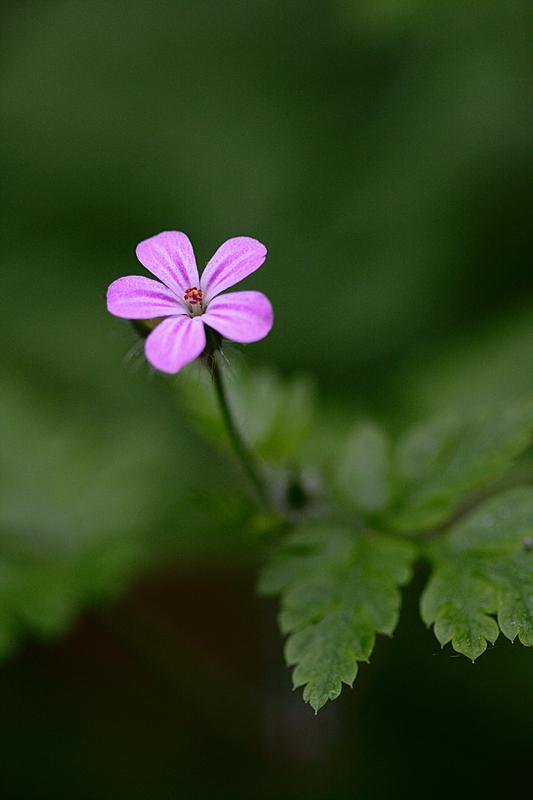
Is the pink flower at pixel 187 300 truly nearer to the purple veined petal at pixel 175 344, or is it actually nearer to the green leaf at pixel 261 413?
the purple veined petal at pixel 175 344

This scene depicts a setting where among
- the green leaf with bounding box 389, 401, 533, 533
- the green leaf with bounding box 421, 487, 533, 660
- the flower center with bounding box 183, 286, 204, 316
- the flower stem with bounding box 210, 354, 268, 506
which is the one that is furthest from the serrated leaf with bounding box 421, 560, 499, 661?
the flower center with bounding box 183, 286, 204, 316

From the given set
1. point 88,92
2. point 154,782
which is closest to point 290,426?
point 154,782

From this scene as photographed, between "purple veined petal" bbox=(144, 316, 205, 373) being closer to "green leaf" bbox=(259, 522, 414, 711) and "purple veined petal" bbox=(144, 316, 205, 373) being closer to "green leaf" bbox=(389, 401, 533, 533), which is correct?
"green leaf" bbox=(259, 522, 414, 711)

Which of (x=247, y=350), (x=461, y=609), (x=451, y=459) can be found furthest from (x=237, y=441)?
(x=247, y=350)

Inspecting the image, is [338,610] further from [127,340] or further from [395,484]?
[127,340]

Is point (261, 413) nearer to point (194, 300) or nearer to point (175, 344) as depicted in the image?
point (194, 300)

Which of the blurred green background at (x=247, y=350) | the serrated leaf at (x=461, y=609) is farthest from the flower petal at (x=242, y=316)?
the serrated leaf at (x=461, y=609)

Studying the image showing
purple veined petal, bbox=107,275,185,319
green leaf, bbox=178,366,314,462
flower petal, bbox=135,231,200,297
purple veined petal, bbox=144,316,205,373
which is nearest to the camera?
purple veined petal, bbox=144,316,205,373
